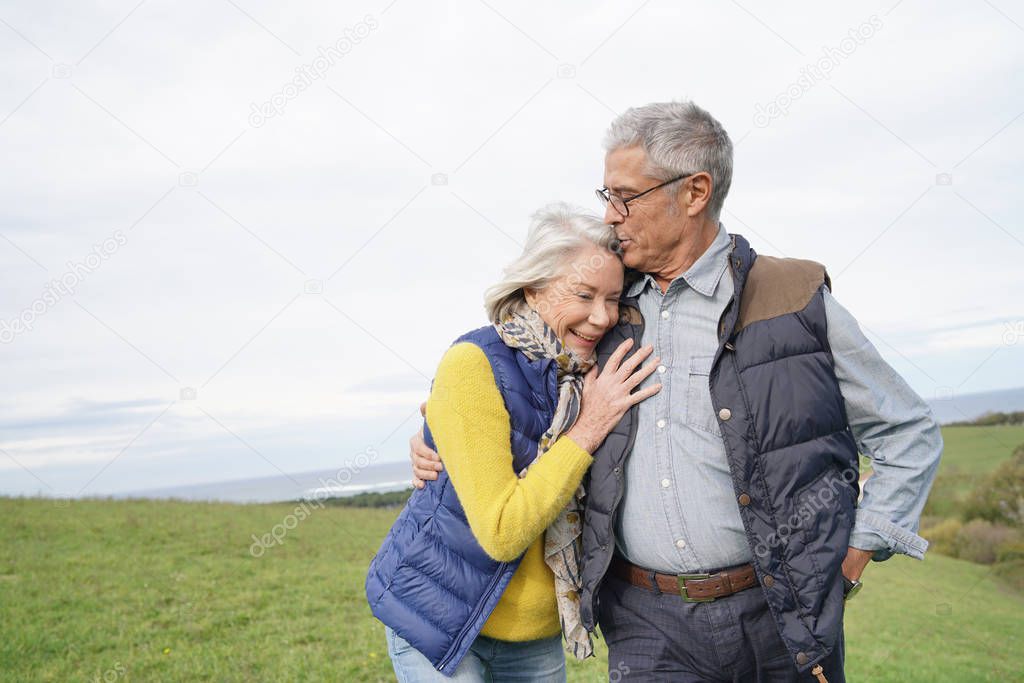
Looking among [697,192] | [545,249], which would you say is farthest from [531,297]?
[697,192]

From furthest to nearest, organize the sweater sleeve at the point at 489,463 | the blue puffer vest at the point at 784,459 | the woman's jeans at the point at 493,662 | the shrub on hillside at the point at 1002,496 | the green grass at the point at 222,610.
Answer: the shrub on hillside at the point at 1002,496 → the green grass at the point at 222,610 → the woman's jeans at the point at 493,662 → the blue puffer vest at the point at 784,459 → the sweater sleeve at the point at 489,463

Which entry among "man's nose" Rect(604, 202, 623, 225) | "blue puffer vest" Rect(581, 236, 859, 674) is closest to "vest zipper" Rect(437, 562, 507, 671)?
"blue puffer vest" Rect(581, 236, 859, 674)

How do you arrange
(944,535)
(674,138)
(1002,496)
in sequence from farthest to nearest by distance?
1. (944,535)
2. (1002,496)
3. (674,138)

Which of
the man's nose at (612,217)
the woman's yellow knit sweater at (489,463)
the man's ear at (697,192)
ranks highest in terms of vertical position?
the man's ear at (697,192)

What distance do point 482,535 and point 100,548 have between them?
11.4 metres

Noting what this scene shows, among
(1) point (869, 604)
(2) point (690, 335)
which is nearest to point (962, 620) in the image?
(1) point (869, 604)

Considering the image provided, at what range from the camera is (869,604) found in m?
16.3

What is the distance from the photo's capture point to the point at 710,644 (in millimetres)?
2809

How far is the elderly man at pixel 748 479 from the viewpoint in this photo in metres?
2.71

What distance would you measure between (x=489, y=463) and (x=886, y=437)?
1419 mm

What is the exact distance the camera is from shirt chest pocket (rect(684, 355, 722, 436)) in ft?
9.32

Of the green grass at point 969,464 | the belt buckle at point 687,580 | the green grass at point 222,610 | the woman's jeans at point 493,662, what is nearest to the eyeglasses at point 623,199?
the belt buckle at point 687,580

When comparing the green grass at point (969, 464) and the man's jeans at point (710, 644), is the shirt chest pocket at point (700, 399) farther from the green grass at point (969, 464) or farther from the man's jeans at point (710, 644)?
the green grass at point (969, 464)

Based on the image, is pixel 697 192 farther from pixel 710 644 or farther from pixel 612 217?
pixel 710 644
